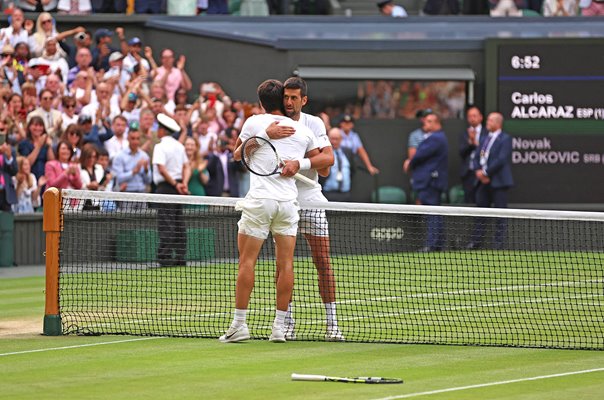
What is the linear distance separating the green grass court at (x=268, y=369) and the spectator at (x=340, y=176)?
11050mm

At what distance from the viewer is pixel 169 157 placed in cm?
2075

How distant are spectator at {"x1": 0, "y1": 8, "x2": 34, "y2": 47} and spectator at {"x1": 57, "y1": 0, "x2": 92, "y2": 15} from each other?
8.76ft

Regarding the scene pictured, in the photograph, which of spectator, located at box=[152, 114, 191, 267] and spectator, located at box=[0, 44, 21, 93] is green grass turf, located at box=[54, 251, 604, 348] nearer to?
spectator, located at box=[152, 114, 191, 267]

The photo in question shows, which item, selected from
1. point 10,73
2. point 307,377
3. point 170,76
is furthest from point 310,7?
point 307,377

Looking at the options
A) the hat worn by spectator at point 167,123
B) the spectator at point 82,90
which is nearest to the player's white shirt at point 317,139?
the hat worn by spectator at point 167,123

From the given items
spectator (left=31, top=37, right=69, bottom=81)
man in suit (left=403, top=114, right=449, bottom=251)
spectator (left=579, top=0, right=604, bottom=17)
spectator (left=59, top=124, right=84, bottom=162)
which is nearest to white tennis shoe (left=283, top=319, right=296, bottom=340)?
spectator (left=59, top=124, right=84, bottom=162)

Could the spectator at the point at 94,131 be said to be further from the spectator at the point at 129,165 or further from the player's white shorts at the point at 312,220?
the player's white shorts at the point at 312,220

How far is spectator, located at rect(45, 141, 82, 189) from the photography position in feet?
68.7

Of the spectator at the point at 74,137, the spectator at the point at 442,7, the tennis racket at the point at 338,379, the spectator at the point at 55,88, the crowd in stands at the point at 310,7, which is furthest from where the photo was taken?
the spectator at the point at 442,7

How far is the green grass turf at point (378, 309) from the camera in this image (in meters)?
13.2

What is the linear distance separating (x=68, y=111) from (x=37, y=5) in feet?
15.1

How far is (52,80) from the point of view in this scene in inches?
892

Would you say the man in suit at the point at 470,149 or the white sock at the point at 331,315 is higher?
the man in suit at the point at 470,149

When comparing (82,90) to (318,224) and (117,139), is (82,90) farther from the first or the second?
(318,224)
